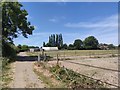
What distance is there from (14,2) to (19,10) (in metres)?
1.47

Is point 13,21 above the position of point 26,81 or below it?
above

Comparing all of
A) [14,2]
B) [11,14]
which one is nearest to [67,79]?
[11,14]

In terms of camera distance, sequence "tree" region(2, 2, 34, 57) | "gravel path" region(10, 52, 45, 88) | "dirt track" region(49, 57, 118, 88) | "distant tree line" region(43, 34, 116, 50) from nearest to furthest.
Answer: "gravel path" region(10, 52, 45, 88)
"dirt track" region(49, 57, 118, 88)
"tree" region(2, 2, 34, 57)
"distant tree line" region(43, 34, 116, 50)

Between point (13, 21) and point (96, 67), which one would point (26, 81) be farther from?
point (13, 21)

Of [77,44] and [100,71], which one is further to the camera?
[77,44]

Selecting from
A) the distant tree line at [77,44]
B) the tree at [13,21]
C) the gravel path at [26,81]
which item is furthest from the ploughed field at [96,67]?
the distant tree line at [77,44]

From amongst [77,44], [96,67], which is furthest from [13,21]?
[77,44]

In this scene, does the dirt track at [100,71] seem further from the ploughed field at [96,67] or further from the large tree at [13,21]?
the large tree at [13,21]

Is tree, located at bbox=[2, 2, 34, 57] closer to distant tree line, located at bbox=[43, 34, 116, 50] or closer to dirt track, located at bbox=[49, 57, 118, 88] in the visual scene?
dirt track, located at bbox=[49, 57, 118, 88]

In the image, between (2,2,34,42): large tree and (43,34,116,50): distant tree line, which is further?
(43,34,116,50): distant tree line

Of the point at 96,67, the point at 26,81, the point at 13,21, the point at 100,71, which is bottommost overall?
the point at 26,81

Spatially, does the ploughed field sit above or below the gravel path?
above

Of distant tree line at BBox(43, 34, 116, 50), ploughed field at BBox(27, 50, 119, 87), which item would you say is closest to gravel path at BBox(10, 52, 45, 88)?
ploughed field at BBox(27, 50, 119, 87)

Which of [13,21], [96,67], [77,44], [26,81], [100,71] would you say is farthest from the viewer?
[77,44]
